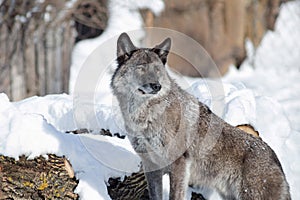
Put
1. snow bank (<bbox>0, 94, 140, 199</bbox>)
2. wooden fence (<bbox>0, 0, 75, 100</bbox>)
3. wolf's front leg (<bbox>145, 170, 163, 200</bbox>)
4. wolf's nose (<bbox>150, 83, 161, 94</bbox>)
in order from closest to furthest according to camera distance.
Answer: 1. snow bank (<bbox>0, 94, 140, 199</bbox>)
2. wolf's nose (<bbox>150, 83, 161, 94</bbox>)
3. wolf's front leg (<bbox>145, 170, 163, 200</bbox>)
4. wooden fence (<bbox>0, 0, 75, 100</bbox>)

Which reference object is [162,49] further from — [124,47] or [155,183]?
[155,183]

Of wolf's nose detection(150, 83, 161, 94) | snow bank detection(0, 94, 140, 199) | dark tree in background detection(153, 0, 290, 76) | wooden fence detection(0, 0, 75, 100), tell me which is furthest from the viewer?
dark tree in background detection(153, 0, 290, 76)

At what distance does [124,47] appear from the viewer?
202 inches

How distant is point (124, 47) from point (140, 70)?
25 centimetres

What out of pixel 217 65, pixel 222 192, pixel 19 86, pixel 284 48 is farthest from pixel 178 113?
pixel 284 48

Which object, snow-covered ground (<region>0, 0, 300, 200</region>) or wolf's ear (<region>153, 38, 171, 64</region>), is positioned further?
wolf's ear (<region>153, 38, 171, 64</region>)

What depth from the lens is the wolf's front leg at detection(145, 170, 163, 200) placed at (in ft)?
17.5

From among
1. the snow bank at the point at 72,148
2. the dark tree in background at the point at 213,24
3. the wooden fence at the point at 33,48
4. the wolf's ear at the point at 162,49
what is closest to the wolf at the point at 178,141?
the wolf's ear at the point at 162,49

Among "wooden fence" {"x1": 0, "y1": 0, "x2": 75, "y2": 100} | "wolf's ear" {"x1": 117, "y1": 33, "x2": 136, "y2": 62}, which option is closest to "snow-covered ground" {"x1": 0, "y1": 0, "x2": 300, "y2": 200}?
"wolf's ear" {"x1": 117, "y1": 33, "x2": 136, "y2": 62}

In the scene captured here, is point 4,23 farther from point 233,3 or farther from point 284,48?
point 284,48

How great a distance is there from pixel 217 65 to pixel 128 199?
7.23m

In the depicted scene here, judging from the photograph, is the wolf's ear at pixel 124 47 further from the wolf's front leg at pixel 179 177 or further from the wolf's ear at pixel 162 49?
the wolf's front leg at pixel 179 177

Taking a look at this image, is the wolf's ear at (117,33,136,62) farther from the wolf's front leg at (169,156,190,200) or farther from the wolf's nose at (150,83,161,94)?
the wolf's front leg at (169,156,190,200)

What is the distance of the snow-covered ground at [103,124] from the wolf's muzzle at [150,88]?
0.66 metres
